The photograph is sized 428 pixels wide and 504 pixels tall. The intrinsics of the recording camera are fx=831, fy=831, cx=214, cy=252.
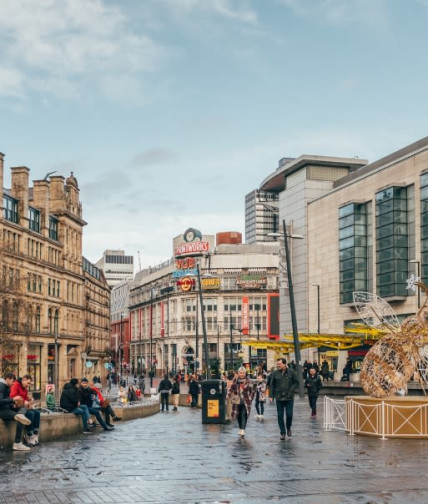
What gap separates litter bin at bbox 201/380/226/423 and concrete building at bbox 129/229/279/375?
102 metres

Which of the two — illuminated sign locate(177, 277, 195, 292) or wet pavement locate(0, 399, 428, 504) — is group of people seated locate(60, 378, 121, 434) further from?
illuminated sign locate(177, 277, 195, 292)

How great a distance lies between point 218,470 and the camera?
13789 millimetres

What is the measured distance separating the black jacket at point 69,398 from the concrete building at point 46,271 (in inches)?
1586

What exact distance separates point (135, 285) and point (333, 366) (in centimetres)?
10264

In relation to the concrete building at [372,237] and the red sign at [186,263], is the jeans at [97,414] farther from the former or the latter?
Result: the red sign at [186,263]

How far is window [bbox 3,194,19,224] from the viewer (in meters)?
71.6

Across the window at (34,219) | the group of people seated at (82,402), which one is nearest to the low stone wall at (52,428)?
the group of people seated at (82,402)

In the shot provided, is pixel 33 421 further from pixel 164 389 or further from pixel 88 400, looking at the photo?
pixel 164 389

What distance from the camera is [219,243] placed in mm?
164375

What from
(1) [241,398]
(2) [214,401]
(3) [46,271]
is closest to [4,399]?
(1) [241,398]

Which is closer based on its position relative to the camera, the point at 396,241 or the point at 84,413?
the point at 84,413

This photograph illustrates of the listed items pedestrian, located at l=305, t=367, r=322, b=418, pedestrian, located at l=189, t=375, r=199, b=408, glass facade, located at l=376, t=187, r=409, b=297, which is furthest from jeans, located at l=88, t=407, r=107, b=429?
glass facade, located at l=376, t=187, r=409, b=297

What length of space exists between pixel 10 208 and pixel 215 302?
7278 centimetres

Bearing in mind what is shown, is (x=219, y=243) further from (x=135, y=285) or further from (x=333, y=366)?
(x=333, y=366)
